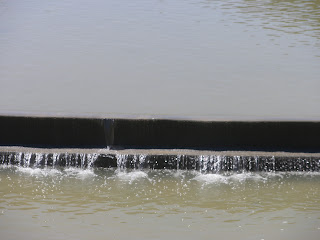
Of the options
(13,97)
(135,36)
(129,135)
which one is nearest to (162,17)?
(135,36)

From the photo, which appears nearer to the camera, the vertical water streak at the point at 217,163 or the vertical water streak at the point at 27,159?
the vertical water streak at the point at 217,163

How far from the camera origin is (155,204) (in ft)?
22.2

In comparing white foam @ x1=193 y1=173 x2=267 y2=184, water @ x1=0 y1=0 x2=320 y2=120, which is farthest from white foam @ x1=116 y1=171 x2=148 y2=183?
water @ x1=0 y1=0 x2=320 y2=120

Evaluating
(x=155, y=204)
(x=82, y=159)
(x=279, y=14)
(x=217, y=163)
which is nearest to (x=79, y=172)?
(x=82, y=159)

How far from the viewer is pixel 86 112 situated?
28.4 feet

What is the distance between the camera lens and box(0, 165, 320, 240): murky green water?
20.4 ft

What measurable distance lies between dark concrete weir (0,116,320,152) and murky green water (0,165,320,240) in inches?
16.7

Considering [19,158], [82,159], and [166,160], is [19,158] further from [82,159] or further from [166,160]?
[166,160]

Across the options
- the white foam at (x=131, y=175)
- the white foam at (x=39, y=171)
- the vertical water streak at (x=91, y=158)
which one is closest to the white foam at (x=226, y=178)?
the white foam at (x=131, y=175)

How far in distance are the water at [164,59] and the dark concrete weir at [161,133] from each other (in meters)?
0.21

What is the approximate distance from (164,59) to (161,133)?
3.55 meters

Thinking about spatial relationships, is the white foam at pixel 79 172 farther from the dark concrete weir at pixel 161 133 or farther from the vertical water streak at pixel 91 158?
the dark concrete weir at pixel 161 133

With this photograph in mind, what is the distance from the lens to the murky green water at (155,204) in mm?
6227

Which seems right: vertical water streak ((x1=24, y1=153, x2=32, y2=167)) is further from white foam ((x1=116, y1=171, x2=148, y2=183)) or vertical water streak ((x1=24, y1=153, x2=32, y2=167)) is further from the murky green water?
white foam ((x1=116, y1=171, x2=148, y2=183))
